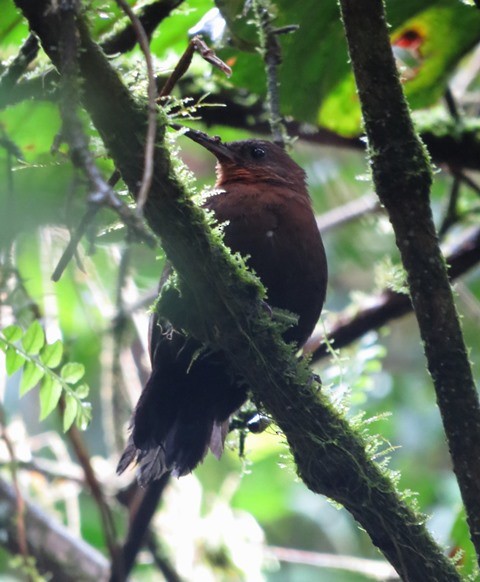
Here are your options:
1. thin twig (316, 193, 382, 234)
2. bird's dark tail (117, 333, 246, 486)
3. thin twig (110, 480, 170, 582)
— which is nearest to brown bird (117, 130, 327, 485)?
bird's dark tail (117, 333, 246, 486)

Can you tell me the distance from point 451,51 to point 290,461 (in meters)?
2.13

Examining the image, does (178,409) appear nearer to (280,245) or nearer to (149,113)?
(280,245)

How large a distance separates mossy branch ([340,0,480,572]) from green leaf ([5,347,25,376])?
1.14 metres

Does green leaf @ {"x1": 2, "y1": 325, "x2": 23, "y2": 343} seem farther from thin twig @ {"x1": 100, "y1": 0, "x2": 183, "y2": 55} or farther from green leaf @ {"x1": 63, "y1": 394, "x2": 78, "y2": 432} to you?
thin twig @ {"x1": 100, "y1": 0, "x2": 183, "y2": 55}

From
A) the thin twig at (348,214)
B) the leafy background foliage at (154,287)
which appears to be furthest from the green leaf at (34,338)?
the thin twig at (348,214)

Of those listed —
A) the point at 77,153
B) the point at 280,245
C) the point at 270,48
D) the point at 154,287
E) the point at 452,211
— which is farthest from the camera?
the point at 154,287

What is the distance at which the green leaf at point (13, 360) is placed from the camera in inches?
103

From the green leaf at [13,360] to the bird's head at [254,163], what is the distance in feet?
3.78

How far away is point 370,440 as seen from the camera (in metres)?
2.51

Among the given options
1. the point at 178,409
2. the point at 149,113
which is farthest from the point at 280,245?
the point at 149,113

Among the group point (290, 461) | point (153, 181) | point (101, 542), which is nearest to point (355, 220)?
point (101, 542)

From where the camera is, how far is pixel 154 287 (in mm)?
4867

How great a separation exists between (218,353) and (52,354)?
0.50m

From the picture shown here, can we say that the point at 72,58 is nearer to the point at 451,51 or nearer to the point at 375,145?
the point at 375,145
